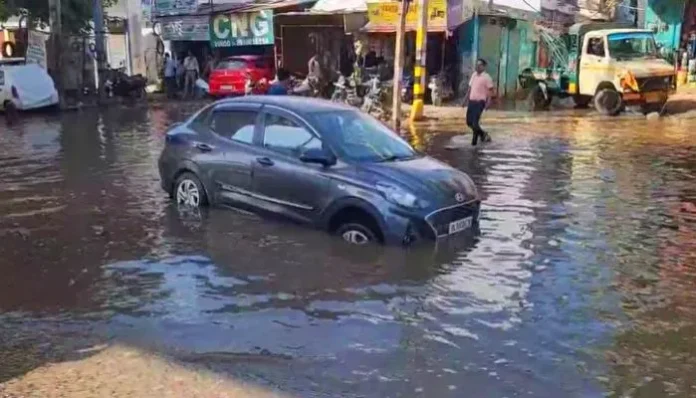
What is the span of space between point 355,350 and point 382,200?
2651 millimetres

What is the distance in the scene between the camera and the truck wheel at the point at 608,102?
24352 millimetres

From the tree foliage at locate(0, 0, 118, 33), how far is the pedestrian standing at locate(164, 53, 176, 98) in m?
3.33

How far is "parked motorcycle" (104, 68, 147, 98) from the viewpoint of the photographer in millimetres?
30391

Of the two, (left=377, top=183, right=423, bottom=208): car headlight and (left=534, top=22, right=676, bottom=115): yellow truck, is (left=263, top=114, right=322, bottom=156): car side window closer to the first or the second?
(left=377, top=183, right=423, bottom=208): car headlight

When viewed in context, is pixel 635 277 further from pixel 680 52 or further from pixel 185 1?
pixel 185 1

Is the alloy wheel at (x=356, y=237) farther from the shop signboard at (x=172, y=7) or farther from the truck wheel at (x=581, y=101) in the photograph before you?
the shop signboard at (x=172, y=7)

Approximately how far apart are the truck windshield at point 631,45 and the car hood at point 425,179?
16.9m

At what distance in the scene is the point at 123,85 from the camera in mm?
30391

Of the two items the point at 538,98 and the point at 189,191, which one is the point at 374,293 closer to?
the point at 189,191

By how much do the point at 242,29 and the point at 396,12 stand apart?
8124mm

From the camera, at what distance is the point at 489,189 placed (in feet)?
42.0

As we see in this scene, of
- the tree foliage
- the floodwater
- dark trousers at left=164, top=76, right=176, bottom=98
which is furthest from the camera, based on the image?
dark trousers at left=164, top=76, right=176, bottom=98

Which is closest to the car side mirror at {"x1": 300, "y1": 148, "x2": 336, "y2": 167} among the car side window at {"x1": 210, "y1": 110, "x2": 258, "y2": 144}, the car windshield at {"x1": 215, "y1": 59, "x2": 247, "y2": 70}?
the car side window at {"x1": 210, "y1": 110, "x2": 258, "y2": 144}

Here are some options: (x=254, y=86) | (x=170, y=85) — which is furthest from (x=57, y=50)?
(x=254, y=86)
